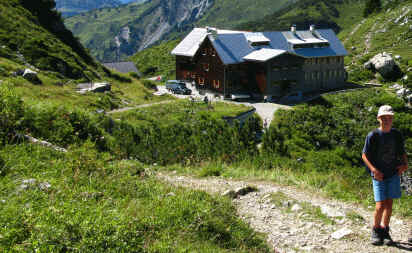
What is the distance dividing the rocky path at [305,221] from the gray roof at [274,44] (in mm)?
41434

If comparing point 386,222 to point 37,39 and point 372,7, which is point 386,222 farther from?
point 372,7

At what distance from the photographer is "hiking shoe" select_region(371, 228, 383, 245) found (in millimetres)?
6770

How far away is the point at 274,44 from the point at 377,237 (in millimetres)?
52270

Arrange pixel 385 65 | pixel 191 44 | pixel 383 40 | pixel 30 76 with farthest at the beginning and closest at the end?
pixel 383 40 < pixel 385 65 < pixel 191 44 < pixel 30 76

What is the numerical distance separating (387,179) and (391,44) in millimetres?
92988

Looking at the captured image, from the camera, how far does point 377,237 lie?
22.3 ft

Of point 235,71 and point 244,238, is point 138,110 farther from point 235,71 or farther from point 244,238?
point 244,238

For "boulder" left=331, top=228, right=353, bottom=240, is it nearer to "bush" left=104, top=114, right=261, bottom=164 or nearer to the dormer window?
"bush" left=104, top=114, right=261, bottom=164

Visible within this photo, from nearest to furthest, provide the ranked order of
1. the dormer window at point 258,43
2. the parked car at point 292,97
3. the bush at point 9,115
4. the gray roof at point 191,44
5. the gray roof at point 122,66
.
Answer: the bush at point 9,115
the parked car at point 292,97
the dormer window at point 258,43
the gray roof at point 191,44
the gray roof at point 122,66

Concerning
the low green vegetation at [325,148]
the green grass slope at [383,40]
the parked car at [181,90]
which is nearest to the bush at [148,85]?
the parked car at [181,90]

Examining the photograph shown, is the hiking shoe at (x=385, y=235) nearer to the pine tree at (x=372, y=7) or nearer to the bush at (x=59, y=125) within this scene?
the bush at (x=59, y=125)

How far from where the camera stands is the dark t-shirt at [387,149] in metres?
6.80

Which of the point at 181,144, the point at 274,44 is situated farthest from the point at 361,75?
the point at 181,144

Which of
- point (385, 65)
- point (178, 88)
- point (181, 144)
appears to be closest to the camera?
point (181, 144)
